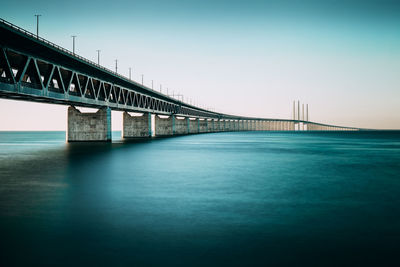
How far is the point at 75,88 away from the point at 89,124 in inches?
278

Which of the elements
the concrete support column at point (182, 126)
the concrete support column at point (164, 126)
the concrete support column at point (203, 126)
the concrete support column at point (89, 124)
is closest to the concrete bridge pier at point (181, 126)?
the concrete support column at point (182, 126)

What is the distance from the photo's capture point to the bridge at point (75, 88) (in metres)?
27.6

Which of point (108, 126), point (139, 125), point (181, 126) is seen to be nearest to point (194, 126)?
point (181, 126)

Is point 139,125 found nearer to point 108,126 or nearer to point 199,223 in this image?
point 108,126

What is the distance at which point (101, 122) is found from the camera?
173 feet

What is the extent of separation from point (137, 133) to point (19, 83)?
49.2 meters

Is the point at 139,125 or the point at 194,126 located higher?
the point at 194,126

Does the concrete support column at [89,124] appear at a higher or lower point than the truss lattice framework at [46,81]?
lower

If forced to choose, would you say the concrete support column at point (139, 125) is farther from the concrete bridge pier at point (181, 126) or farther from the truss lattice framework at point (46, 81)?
the concrete bridge pier at point (181, 126)

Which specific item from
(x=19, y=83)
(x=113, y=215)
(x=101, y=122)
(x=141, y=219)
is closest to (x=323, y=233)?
(x=141, y=219)

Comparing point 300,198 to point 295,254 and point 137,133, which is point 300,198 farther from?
point 137,133

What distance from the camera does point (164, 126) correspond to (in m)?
101

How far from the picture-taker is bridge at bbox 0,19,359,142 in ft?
90.7

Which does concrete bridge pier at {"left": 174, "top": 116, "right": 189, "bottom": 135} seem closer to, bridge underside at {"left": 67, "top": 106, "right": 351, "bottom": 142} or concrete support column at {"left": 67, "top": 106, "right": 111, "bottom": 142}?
bridge underside at {"left": 67, "top": 106, "right": 351, "bottom": 142}
